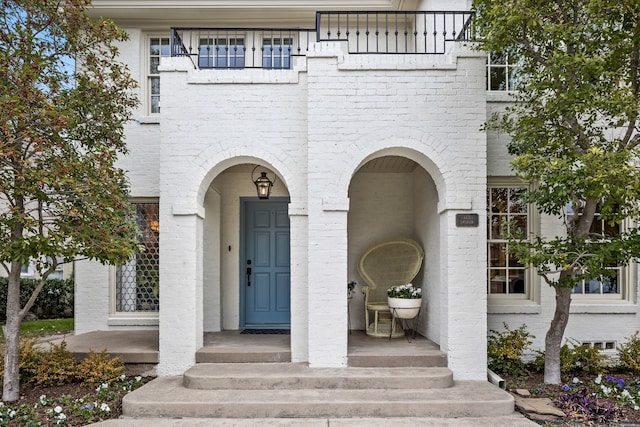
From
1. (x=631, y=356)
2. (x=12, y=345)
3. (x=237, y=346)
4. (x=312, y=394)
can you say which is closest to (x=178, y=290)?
(x=237, y=346)

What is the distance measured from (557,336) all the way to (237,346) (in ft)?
13.3

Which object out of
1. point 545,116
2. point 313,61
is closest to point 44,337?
point 313,61

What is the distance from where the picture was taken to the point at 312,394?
510 cm

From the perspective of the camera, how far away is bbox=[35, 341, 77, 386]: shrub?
5637 millimetres

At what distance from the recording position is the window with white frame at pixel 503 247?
7055 millimetres

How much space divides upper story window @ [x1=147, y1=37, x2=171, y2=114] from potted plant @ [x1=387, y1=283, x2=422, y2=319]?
5.20 m

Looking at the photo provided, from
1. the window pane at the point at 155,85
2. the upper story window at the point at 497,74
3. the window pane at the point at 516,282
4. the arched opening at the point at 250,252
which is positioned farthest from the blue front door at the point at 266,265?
the upper story window at the point at 497,74

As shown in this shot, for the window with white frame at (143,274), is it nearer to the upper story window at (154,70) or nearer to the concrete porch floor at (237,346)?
the concrete porch floor at (237,346)

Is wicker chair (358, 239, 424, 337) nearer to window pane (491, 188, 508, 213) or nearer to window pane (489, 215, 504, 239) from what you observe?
window pane (489, 215, 504, 239)

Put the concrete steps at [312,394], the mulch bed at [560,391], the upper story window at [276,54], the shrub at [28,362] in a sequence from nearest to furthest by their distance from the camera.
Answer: the mulch bed at [560,391], the concrete steps at [312,394], the shrub at [28,362], the upper story window at [276,54]

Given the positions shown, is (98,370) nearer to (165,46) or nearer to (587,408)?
(587,408)

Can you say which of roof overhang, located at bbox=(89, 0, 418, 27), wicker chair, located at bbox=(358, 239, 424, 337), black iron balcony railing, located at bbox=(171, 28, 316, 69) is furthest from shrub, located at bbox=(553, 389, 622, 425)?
roof overhang, located at bbox=(89, 0, 418, 27)

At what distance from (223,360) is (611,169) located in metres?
4.86

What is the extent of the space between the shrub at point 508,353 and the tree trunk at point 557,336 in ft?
1.26
